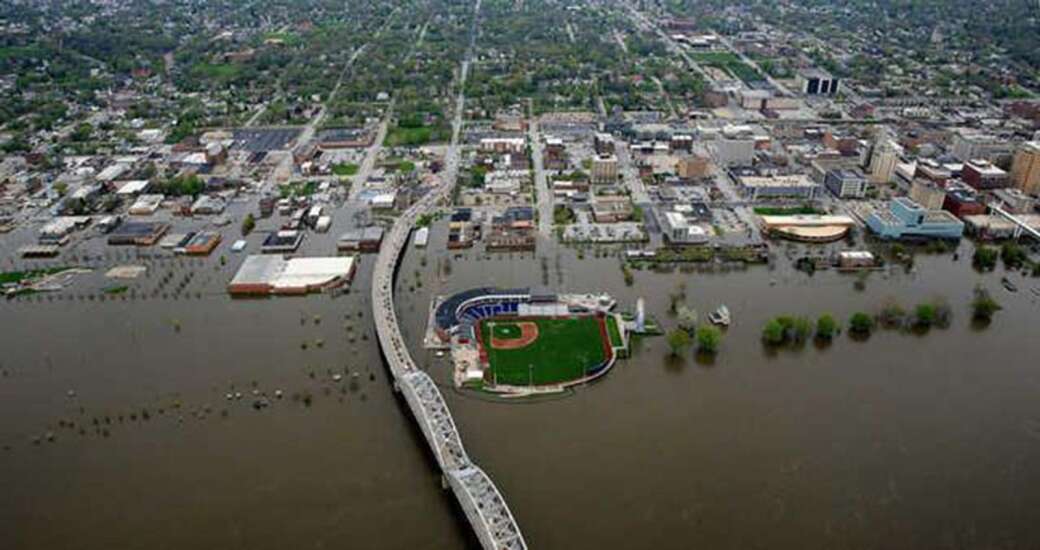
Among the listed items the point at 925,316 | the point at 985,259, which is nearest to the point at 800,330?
the point at 925,316

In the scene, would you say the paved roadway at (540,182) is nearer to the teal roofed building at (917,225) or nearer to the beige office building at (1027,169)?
the teal roofed building at (917,225)

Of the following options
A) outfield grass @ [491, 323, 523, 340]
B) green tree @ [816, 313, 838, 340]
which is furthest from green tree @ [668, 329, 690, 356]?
outfield grass @ [491, 323, 523, 340]

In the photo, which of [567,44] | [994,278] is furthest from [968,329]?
[567,44]

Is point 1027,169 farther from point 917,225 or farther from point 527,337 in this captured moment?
point 527,337

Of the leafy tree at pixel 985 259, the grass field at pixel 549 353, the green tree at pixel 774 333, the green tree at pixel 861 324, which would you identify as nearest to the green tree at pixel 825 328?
the green tree at pixel 861 324

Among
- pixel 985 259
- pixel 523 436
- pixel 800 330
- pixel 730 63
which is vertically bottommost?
pixel 523 436

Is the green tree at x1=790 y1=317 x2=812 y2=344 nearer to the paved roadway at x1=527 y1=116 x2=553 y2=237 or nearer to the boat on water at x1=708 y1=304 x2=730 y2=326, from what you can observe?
the boat on water at x1=708 y1=304 x2=730 y2=326

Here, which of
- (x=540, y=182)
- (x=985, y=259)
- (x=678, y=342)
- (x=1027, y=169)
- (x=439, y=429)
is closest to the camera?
(x=439, y=429)

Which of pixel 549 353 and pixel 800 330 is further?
pixel 800 330
